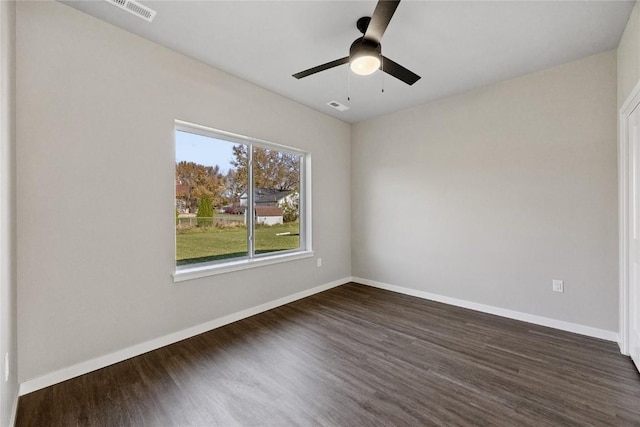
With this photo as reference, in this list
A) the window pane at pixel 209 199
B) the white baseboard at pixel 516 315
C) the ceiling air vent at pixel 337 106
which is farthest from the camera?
the ceiling air vent at pixel 337 106

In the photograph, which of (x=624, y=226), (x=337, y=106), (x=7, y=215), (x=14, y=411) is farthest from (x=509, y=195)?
(x=14, y=411)

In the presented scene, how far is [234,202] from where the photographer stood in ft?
10.9

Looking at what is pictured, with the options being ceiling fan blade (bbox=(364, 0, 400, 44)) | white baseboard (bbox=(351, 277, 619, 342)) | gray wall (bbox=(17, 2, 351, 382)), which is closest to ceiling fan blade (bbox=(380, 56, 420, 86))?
ceiling fan blade (bbox=(364, 0, 400, 44))

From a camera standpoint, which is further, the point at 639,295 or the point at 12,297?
the point at 639,295

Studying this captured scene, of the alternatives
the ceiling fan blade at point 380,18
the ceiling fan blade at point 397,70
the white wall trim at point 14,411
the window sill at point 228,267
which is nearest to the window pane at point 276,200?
the window sill at point 228,267

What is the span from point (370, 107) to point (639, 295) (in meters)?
3.35

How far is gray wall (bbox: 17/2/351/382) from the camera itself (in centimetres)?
193

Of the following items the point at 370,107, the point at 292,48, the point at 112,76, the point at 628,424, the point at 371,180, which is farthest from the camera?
the point at 371,180

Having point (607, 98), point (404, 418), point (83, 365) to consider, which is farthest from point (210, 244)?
point (607, 98)

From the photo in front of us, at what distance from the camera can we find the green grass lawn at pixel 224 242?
9.40 ft

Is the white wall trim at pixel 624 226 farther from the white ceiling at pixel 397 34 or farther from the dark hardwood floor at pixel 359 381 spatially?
the white ceiling at pixel 397 34

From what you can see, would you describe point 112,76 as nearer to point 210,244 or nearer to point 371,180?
point 210,244

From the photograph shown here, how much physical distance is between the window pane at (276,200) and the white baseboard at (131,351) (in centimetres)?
75

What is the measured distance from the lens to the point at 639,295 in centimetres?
213
